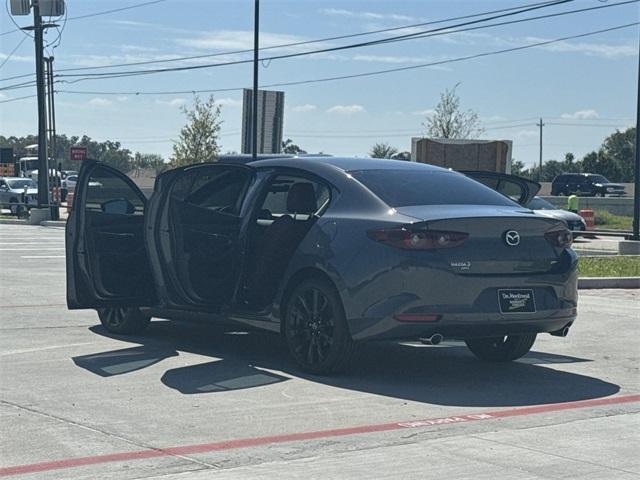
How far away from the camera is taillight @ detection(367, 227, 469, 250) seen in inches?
322

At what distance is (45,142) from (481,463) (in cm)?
3996

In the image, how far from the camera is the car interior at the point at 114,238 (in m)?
10.0

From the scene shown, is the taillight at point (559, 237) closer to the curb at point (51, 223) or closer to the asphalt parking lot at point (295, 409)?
the asphalt parking lot at point (295, 409)

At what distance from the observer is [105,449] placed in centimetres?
641

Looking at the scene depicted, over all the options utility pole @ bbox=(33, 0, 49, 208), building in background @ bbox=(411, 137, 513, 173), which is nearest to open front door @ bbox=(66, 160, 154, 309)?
building in background @ bbox=(411, 137, 513, 173)

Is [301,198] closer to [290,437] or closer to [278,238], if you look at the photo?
Answer: [278,238]

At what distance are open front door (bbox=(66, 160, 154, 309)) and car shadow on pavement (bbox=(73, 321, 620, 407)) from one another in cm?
52

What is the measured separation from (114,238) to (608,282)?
9161 mm

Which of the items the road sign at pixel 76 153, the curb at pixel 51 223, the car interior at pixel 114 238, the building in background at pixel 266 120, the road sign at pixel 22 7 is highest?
the road sign at pixel 22 7

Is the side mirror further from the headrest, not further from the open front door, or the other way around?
the headrest

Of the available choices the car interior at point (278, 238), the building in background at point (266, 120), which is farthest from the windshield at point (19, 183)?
the car interior at point (278, 238)

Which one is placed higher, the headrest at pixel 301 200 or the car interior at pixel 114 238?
the headrest at pixel 301 200

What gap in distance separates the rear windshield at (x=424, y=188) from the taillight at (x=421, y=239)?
0.43m

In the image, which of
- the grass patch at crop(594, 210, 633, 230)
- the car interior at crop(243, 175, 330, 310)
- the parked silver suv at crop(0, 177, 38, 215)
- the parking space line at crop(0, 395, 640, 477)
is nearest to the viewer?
the parking space line at crop(0, 395, 640, 477)
